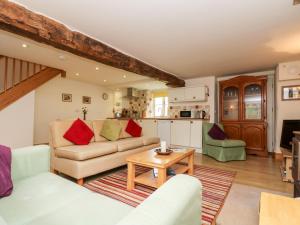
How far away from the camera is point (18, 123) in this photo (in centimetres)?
408

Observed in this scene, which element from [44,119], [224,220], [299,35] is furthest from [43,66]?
[299,35]

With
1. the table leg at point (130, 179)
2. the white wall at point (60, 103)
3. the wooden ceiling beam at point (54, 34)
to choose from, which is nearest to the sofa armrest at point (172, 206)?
the table leg at point (130, 179)

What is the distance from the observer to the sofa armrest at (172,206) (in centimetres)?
61

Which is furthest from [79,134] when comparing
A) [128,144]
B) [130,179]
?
[130,179]

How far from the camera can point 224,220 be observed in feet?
5.50

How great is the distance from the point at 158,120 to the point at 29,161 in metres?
4.11

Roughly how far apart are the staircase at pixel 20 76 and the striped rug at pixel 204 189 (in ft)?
9.99

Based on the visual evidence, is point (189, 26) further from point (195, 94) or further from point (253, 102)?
point (253, 102)

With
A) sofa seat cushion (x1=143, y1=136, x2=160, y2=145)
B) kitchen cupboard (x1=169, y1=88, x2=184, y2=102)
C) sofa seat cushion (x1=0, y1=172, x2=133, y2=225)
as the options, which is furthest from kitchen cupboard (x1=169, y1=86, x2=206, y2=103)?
sofa seat cushion (x1=0, y1=172, x2=133, y2=225)

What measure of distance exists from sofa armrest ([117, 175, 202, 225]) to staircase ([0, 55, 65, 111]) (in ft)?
14.6

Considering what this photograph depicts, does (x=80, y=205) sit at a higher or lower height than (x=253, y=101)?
lower

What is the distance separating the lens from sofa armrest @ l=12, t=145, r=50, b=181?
1.50 m

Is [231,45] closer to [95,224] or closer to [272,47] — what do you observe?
[272,47]

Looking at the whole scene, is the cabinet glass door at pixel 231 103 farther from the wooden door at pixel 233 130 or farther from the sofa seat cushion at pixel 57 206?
the sofa seat cushion at pixel 57 206
